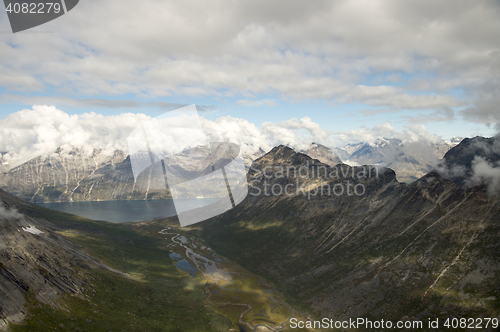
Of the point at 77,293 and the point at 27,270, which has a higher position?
the point at 27,270

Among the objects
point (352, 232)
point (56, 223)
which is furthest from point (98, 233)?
point (352, 232)

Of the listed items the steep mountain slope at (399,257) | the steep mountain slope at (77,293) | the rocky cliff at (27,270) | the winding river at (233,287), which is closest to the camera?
the rocky cliff at (27,270)

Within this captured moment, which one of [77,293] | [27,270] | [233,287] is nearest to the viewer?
[27,270]

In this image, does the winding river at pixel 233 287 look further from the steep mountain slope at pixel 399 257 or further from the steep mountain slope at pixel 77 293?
the steep mountain slope at pixel 399 257

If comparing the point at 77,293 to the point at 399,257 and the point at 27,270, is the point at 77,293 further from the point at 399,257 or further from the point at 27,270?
the point at 399,257

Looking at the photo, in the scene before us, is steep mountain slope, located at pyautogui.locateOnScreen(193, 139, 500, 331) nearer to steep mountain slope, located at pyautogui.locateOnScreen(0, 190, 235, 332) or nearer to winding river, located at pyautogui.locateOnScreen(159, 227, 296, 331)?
winding river, located at pyautogui.locateOnScreen(159, 227, 296, 331)

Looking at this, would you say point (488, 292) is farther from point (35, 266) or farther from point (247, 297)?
point (35, 266)

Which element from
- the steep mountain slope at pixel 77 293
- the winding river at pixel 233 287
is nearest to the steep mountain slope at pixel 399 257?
the winding river at pixel 233 287

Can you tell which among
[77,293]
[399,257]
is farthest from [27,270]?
[399,257]

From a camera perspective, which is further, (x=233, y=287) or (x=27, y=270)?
(x=233, y=287)
